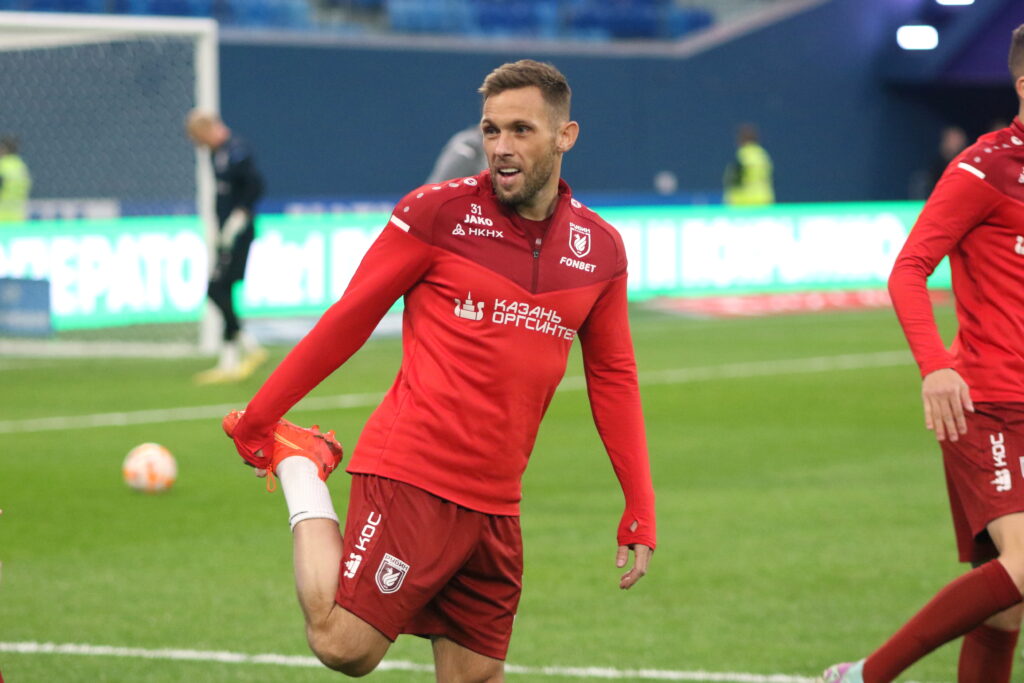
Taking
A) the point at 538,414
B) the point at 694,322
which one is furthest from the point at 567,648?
the point at 694,322

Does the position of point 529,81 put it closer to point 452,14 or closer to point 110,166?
point 110,166

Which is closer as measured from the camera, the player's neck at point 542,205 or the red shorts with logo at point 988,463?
the player's neck at point 542,205

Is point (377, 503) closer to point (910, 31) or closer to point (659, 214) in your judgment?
point (659, 214)

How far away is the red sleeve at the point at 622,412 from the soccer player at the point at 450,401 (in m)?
0.17

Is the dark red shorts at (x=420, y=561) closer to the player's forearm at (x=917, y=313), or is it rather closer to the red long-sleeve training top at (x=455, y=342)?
the red long-sleeve training top at (x=455, y=342)

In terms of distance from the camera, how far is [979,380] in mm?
5090

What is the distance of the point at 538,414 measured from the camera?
14.6ft

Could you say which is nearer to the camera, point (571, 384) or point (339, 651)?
point (339, 651)

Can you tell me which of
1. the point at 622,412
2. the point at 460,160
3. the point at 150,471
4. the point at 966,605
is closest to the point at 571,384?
the point at 460,160

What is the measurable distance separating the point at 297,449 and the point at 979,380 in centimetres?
205

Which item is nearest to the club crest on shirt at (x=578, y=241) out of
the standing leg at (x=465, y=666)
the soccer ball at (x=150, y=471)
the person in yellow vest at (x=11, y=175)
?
the standing leg at (x=465, y=666)

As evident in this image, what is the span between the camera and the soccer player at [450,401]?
426 cm

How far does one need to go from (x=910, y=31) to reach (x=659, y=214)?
46.0ft

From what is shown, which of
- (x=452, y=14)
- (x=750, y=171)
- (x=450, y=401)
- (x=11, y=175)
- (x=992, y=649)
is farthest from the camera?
(x=452, y=14)
